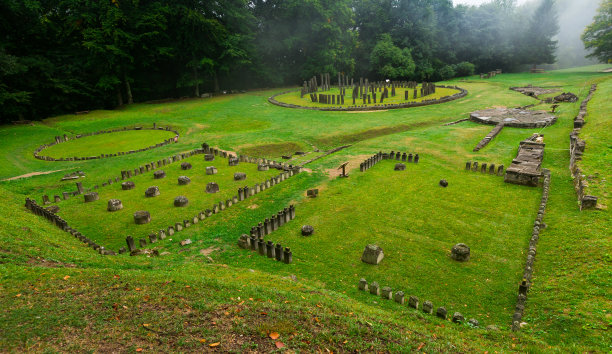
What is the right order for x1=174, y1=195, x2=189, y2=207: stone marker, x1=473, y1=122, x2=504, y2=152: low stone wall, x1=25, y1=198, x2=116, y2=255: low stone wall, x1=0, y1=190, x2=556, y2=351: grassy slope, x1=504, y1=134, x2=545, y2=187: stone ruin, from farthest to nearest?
x1=473, y1=122, x2=504, y2=152: low stone wall
x1=504, y1=134, x2=545, y2=187: stone ruin
x1=174, y1=195, x2=189, y2=207: stone marker
x1=25, y1=198, x2=116, y2=255: low stone wall
x1=0, y1=190, x2=556, y2=351: grassy slope

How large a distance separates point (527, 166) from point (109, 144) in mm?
27293

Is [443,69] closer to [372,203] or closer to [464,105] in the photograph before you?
[464,105]

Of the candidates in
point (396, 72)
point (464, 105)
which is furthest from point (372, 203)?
point (396, 72)

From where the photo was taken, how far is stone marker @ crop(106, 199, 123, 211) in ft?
47.6

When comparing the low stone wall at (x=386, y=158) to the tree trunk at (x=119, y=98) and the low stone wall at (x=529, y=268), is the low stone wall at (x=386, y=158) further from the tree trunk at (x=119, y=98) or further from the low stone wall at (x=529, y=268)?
the tree trunk at (x=119, y=98)

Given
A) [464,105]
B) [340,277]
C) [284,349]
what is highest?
[464,105]

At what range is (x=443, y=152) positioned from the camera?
20641 mm

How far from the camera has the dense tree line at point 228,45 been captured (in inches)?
1404

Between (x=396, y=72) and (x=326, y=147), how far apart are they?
33.8 metres

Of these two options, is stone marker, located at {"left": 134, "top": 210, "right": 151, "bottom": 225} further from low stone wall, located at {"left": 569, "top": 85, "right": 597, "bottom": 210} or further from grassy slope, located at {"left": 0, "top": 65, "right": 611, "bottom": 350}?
low stone wall, located at {"left": 569, "top": 85, "right": 597, "bottom": 210}

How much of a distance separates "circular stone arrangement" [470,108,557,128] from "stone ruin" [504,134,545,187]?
19.1ft

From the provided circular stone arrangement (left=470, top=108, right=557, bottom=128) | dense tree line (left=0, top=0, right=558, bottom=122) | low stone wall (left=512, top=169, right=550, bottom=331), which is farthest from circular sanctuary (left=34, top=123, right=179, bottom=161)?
circular stone arrangement (left=470, top=108, right=557, bottom=128)

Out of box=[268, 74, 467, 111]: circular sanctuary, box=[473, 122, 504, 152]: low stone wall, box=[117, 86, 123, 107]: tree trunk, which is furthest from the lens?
box=[117, 86, 123, 107]: tree trunk

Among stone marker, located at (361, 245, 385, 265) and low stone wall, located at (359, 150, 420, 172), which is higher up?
low stone wall, located at (359, 150, 420, 172)
